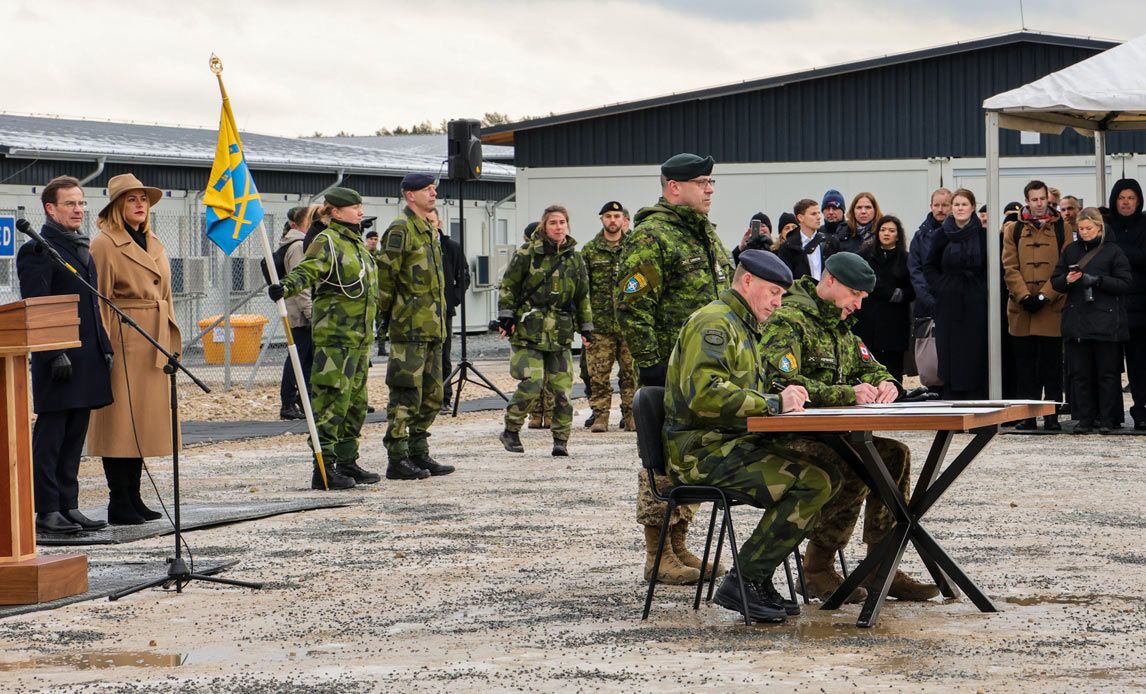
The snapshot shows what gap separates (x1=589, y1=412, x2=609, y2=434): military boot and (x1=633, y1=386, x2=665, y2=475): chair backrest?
24.7ft

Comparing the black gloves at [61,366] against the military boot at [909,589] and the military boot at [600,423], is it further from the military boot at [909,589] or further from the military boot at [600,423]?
the military boot at [600,423]

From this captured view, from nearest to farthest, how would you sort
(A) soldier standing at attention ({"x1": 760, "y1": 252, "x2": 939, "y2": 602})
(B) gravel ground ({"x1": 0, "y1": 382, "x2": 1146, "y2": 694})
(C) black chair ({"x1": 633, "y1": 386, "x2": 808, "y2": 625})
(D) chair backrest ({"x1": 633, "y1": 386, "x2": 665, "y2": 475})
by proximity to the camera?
(B) gravel ground ({"x1": 0, "y1": 382, "x2": 1146, "y2": 694}), (C) black chair ({"x1": 633, "y1": 386, "x2": 808, "y2": 625}), (D) chair backrest ({"x1": 633, "y1": 386, "x2": 665, "y2": 475}), (A) soldier standing at attention ({"x1": 760, "y1": 252, "x2": 939, "y2": 602})

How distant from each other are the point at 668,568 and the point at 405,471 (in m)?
4.20

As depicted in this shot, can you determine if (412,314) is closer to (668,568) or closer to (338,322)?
(338,322)

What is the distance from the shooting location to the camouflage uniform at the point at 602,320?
44.7 feet

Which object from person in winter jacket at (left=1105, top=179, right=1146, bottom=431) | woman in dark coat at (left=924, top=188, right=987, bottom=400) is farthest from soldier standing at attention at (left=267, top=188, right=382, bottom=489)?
person in winter jacket at (left=1105, top=179, right=1146, bottom=431)

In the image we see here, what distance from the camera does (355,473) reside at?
1063 cm

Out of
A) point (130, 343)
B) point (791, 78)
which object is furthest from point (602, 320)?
point (791, 78)

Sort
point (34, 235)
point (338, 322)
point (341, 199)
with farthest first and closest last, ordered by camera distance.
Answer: point (341, 199)
point (338, 322)
point (34, 235)

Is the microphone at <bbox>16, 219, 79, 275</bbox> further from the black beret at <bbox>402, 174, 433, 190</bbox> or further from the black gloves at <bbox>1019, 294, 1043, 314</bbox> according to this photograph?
the black gloves at <bbox>1019, 294, 1043, 314</bbox>

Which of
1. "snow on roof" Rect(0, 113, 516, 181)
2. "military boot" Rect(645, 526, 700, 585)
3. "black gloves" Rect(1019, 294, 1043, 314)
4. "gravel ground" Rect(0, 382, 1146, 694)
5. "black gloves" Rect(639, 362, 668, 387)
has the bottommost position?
"gravel ground" Rect(0, 382, 1146, 694)

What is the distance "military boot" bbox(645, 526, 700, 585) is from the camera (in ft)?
22.8

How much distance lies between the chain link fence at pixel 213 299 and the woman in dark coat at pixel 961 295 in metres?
9.39

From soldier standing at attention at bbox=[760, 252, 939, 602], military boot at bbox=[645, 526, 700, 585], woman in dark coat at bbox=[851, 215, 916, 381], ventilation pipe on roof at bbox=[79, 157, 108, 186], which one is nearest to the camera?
soldier standing at attention at bbox=[760, 252, 939, 602]
